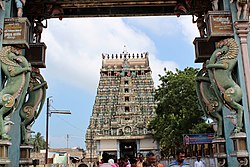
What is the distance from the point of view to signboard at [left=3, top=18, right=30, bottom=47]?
624 cm

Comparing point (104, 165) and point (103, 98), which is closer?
point (104, 165)

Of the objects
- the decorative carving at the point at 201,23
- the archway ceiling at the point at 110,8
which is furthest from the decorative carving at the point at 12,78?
the decorative carving at the point at 201,23

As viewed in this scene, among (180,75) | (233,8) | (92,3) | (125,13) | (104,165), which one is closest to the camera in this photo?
(104,165)

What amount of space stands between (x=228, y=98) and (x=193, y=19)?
2770mm

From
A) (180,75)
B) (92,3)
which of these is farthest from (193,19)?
(180,75)

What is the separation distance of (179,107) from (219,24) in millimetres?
17883

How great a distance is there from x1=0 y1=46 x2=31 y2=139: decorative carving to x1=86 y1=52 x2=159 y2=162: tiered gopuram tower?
33072 mm

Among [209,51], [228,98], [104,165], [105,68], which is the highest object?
[105,68]

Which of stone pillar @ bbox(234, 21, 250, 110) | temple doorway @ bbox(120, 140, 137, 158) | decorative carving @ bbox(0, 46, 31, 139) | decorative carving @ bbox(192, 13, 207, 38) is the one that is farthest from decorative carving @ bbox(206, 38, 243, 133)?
temple doorway @ bbox(120, 140, 137, 158)

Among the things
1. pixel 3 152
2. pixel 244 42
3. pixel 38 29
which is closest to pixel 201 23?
pixel 244 42

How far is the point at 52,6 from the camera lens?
762cm

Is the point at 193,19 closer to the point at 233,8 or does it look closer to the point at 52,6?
the point at 233,8

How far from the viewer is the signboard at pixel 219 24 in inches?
249

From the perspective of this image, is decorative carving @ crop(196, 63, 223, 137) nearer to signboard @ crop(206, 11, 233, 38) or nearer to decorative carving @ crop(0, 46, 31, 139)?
signboard @ crop(206, 11, 233, 38)
